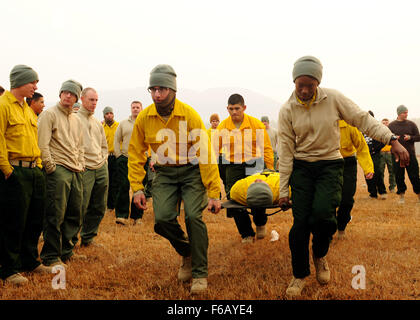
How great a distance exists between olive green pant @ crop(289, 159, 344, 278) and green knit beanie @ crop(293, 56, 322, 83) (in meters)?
0.98

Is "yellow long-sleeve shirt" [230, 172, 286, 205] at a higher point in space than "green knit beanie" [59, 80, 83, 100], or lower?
lower

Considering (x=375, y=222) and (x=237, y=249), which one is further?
(x=375, y=222)

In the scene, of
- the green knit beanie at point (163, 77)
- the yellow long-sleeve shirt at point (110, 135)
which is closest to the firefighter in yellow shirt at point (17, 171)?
the green knit beanie at point (163, 77)

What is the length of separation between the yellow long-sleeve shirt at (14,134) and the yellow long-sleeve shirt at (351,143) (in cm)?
471

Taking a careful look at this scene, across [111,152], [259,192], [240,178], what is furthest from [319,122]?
[111,152]

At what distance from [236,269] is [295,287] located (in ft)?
3.99

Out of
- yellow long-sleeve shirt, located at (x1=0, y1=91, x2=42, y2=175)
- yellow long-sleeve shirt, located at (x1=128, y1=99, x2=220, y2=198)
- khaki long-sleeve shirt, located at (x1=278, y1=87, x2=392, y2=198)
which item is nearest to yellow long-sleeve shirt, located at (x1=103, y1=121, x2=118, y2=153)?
yellow long-sleeve shirt, located at (x1=0, y1=91, x2=42, y2=175)

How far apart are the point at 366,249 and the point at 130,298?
372cm

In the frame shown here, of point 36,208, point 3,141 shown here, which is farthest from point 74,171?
point 3,141

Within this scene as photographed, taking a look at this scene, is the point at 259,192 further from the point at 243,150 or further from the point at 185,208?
the point at 243,150

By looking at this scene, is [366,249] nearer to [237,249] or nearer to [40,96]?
[237,249]

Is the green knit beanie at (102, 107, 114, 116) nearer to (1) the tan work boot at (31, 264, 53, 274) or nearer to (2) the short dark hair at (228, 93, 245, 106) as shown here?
(2) the short dark hair at (228, 93, 245, 106)

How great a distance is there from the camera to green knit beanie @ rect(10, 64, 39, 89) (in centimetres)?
492

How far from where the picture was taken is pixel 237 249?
648cm
